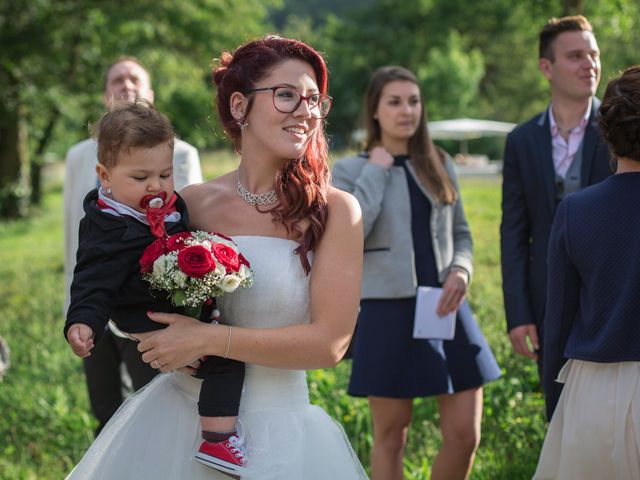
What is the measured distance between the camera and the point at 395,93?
14.4 feet

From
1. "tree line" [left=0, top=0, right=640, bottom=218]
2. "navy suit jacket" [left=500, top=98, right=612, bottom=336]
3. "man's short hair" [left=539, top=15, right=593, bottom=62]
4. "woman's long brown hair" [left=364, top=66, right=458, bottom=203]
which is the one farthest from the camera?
"tree line" [left=0, top=0, right=640, bottom=218]

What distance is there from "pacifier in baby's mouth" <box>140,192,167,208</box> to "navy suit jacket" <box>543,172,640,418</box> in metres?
1.38

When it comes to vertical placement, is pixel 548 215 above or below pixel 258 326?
above

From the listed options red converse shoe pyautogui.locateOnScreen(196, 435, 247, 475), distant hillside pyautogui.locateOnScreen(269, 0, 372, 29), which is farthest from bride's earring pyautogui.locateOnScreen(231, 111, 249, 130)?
distant hillside pyautogui.locateOnScreen(269, 0, 372, 29)

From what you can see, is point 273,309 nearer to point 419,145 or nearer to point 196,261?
point 196,261

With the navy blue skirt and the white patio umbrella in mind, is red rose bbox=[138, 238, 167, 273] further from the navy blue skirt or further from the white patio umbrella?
the white patio umbrella

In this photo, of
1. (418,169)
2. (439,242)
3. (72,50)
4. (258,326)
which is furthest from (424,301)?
(72,50)

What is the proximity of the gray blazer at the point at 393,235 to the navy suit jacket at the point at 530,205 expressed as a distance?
11.8 inches

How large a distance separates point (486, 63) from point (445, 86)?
405 inches

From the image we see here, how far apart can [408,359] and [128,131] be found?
2026 millimetres

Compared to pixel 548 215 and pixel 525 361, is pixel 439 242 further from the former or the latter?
pixel 525 361

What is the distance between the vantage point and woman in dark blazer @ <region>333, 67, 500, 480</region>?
4121 millimetres

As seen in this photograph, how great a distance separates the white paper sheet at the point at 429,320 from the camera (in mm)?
4125

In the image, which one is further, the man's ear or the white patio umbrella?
the white patio umbrella
